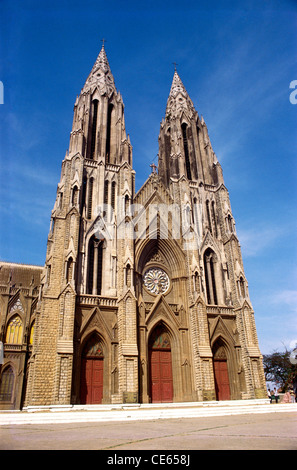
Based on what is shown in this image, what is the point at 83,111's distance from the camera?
30.9 meters

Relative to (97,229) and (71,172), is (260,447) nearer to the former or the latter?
(97,229)

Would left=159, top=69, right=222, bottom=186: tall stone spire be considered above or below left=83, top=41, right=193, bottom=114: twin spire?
below

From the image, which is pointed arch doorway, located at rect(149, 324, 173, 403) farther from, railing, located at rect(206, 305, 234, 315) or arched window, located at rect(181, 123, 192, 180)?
arched window, located at rect(181, 123, 192, 180)

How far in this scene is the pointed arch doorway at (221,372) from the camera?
78.2 ft

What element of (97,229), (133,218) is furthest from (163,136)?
(97,229)

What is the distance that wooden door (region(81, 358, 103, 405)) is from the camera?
2052 cm

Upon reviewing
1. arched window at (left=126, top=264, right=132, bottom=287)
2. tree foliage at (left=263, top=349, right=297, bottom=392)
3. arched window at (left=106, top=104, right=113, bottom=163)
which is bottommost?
tree foliage at (left=263, top=349, right=297, bottom=392)

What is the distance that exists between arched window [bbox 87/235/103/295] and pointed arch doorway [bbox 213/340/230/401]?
32.7ft

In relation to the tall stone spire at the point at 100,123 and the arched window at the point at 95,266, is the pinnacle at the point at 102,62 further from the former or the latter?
the arched window at the point at 95,266

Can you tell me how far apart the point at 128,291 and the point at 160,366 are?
6.05 meters

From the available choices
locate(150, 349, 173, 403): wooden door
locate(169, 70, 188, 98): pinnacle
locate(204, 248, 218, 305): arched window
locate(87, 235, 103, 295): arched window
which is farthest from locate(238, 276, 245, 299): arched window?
locate(169, 70, 188, 98): pinnacle

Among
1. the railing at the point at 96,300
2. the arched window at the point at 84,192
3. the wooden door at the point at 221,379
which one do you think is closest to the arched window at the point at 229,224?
the wooden door at the point at 221,379

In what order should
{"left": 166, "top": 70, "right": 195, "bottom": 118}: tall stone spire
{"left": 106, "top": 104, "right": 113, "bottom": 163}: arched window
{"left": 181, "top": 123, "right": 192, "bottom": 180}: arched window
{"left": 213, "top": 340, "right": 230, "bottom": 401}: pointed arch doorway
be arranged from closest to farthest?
{"left": 213, "top": 340, "right": 230, "bottom": 401}: pointed arch doorway < {"left": 106, "top": 104, "right": 113, "bottom": 163}: arched window < {"left": 181, "top": 123, "right": 192, "bottom": 180}: arched window < {"left": 166, "top": 70, "right": 195, "bottom": 118}: tall stone spire

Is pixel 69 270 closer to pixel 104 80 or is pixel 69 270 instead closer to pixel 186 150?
pixel 186 150
